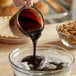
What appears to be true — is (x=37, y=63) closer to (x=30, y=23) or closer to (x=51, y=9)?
(x=30, y=23)

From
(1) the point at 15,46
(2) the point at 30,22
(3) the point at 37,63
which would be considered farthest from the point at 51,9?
(3) the point at 37,63

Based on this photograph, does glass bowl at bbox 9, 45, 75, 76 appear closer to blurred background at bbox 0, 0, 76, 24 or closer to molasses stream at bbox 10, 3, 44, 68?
molasses stream at bbox 10, 3, 44, 68

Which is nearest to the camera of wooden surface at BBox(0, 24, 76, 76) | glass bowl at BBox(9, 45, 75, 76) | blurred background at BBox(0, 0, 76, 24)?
glass bowl at BBox(9, 45, 75, 76)

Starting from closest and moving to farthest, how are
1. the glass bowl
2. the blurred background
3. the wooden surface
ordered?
the glass bowl, the wooden surface, the blurred background

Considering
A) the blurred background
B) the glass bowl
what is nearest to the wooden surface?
the glass bowl

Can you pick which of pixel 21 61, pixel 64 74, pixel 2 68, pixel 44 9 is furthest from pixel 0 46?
pixel 44 9

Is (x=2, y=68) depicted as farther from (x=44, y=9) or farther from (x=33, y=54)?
(x=44, y=9)

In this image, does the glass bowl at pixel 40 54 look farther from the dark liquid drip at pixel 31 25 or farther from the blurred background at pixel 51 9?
the blurred background at pixel 51 9

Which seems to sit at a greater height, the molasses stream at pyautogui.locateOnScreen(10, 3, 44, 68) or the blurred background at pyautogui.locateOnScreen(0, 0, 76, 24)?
the molasses stream at pyautogui.locateOnScreen(10, 3, 44, 68)

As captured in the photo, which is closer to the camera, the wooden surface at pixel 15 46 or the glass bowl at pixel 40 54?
the glass bowl at pixel 40 54

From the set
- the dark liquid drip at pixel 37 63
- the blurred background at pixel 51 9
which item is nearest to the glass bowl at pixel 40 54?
the dark liquid drip at pixel 37 63
